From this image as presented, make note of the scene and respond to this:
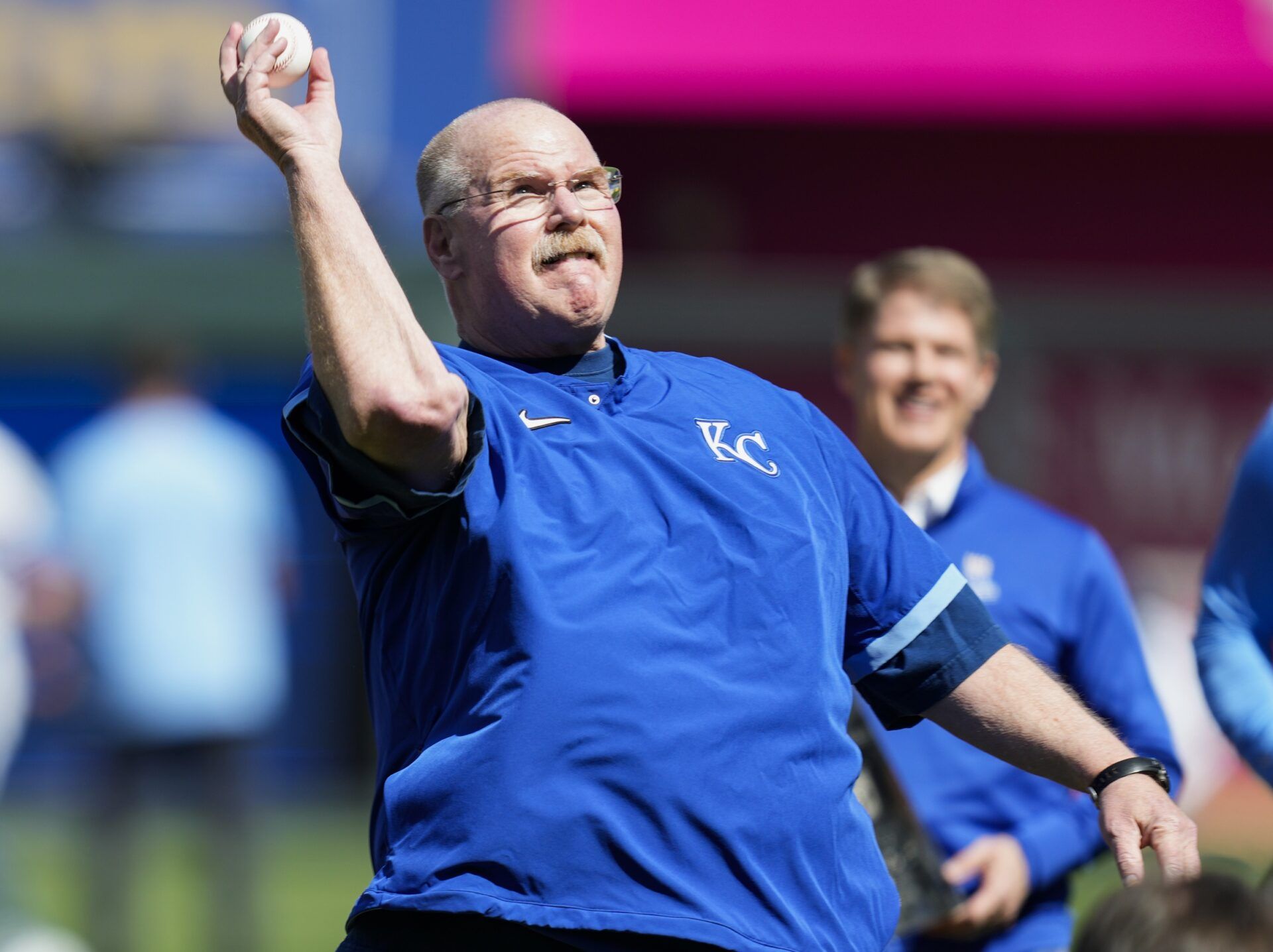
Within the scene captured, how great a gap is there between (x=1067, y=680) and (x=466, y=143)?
1.79 meters

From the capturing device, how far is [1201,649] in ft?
11.8

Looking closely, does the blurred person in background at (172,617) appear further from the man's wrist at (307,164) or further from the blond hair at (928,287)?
the man's wrist at (307,164)

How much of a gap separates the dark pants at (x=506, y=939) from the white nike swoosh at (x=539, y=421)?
0.65m

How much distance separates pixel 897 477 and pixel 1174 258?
7.67m

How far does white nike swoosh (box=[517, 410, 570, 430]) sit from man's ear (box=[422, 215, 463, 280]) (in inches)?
14.8

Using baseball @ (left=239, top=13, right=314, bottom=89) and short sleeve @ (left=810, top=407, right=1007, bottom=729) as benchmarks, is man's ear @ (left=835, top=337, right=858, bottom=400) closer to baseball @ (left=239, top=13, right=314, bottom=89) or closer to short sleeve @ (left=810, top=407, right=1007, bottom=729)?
short sleeve @ (left=810, top=407, right=1007, bottom=729)

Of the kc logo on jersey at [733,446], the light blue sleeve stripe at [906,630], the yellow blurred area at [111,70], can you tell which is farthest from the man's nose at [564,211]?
the yellow blurred area at [111,70]

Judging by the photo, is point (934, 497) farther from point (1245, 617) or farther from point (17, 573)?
point (17, 573)

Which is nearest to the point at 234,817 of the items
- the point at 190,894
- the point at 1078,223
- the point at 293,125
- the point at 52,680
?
the point at 190,894

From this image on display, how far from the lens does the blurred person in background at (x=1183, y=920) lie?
185 cm

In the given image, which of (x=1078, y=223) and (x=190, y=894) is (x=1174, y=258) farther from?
(x=190, y=894)

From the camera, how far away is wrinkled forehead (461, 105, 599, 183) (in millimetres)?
2807

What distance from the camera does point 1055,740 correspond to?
2707 mm

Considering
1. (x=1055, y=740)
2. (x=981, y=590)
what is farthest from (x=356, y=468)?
(x=981, y=590)
